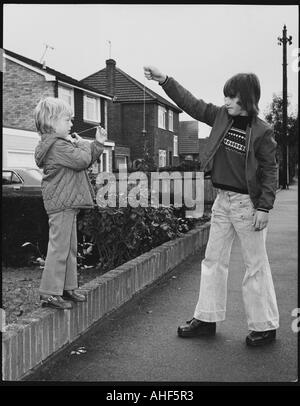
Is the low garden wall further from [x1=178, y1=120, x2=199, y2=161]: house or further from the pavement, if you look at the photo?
[x1=178, y1=120, x2=199, y2=161]: house

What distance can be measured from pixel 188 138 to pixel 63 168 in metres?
53.8

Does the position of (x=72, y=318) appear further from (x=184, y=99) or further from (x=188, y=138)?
(x=188, y=138)

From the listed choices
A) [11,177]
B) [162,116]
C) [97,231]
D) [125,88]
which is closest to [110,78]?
[125,88]

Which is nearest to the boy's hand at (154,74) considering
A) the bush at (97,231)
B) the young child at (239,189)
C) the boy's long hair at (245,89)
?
the young child at (239,189)

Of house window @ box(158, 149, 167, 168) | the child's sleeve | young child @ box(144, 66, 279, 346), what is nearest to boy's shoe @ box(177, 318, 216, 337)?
young child @ box(144, 66, 279, 346)

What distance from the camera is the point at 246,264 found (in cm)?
385

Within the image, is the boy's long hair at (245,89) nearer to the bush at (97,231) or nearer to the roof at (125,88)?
the bush at (97,231)

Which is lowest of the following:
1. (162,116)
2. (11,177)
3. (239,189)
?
(239,189)

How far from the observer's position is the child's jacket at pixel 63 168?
3584mm

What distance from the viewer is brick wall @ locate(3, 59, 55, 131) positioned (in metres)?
27.4

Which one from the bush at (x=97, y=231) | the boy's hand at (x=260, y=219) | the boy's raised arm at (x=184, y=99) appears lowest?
the bush at (x=97, y=231)

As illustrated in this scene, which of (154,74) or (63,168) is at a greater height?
(154,74)

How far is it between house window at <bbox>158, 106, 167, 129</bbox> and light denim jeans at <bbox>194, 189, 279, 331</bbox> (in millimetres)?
37114

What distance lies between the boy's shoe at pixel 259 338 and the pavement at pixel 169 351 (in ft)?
0.16
